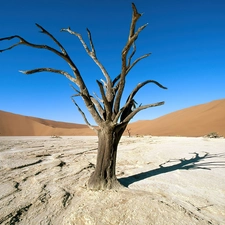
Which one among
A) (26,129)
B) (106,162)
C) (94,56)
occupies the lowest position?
(106,162)

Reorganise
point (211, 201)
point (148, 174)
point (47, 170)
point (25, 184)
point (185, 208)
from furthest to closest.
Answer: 1. point (47, 170)
2. point (148, 174)
3. point (25, 184)
4. point (211, 201)
5. point (185, 208)

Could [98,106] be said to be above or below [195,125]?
below

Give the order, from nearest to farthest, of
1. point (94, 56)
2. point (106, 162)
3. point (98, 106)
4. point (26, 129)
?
1. point (106, 162)
2. point (98, 106)
3. point (94, 56)
4. point (26, 129)

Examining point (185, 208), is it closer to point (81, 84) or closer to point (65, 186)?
point (65, 186)

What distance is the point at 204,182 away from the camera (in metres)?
4.34

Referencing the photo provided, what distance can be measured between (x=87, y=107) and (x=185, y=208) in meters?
2.48

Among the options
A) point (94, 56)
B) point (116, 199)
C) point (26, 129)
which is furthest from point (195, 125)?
point (26, 129)

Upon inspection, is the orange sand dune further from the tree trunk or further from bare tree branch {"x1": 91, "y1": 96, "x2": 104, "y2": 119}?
bare tree branch {"x1": 91, "y1": 96, "x2": 104, "y2": 119}

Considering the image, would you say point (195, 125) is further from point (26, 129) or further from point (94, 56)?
Answer: point (26, 129)

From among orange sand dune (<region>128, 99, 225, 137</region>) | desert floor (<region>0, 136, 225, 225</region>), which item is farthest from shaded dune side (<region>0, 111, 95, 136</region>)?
desert floor (<region>0, 136, 225, 225</region>)

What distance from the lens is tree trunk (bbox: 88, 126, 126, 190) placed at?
368 cm

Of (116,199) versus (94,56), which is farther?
(94,56)

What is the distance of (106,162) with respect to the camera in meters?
3.74

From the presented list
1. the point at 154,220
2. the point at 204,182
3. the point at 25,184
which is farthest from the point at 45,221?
the point at 204,182
